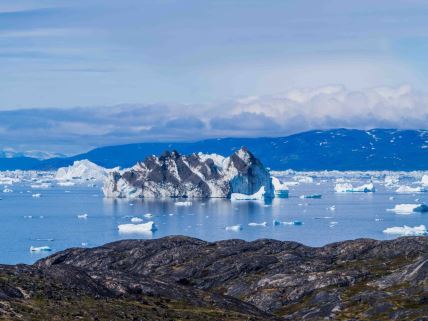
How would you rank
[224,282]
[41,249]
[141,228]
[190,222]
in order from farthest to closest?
[190,222]
[141,228]
[41,249]
[224,282]

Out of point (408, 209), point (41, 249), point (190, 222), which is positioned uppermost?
point (408, 209)

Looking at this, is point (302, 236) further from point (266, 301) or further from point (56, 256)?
point (266, 301)

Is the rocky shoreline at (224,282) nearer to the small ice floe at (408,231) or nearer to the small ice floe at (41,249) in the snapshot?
the small ice floe at (41,249)

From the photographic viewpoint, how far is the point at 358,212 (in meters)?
176

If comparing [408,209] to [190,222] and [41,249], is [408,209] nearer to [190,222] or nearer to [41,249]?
[190,222]

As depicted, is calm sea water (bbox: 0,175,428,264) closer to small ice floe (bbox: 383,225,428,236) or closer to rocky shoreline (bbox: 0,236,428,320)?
small ice floe (bbox: 383,225,428,236)

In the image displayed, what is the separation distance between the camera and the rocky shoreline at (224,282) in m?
29.5

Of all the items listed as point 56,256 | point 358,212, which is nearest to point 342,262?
point 56,256

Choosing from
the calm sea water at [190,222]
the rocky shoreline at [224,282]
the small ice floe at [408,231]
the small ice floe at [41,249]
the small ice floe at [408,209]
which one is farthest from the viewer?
the small ice floe at [408,209]

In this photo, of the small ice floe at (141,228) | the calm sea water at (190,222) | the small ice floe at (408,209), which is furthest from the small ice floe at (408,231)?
the small ice floe at (408,209)

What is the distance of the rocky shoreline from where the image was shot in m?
29.5

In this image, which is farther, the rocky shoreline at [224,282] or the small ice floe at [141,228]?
the small ice floe at [141,228]

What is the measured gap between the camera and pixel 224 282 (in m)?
61.6

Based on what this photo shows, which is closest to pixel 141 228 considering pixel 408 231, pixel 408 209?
pixel 408 231
